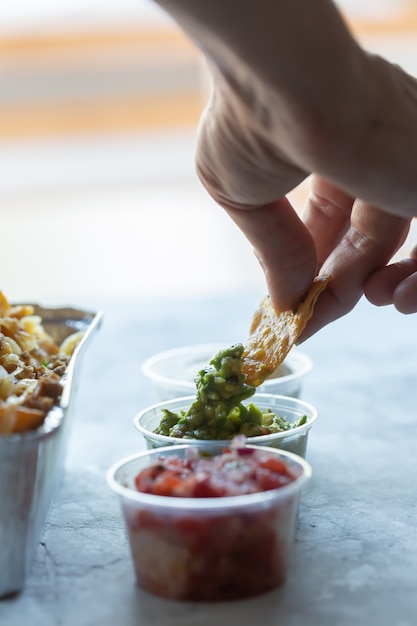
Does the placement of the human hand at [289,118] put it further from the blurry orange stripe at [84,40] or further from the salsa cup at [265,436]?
the blurry orange stripe at [84,40]

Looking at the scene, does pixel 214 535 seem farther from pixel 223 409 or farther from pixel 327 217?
pixel 327 217

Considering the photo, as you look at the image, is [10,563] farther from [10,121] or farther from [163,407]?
[10,121]

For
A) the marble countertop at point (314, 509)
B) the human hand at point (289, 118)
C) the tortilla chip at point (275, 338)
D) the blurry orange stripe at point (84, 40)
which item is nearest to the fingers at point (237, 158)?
the human hand at point (289, 118)

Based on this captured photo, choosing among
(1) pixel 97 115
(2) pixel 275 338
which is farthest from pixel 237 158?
(1) pixel 97 115

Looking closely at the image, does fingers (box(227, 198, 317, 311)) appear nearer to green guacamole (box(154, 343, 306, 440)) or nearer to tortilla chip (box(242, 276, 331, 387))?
tortilla chip (box(242, 276, 331, 387))

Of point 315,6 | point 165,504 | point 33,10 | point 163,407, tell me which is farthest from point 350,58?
point 33,10

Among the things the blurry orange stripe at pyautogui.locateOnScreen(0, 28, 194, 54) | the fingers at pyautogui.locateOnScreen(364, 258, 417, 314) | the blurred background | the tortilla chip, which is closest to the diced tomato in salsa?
the tortilla chip
